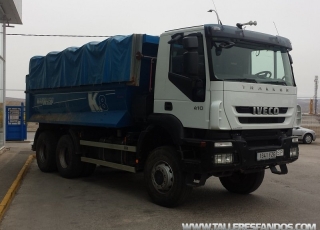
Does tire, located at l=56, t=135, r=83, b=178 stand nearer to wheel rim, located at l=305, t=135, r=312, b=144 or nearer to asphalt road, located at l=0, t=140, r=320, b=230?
asphalt road, located at l=0, t=140, r=320, b=230

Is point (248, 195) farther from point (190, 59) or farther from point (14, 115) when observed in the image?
point (14, 115)

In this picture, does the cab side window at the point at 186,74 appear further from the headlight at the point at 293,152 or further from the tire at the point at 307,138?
the tire at the point at 307,138

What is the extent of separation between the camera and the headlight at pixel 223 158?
635cm

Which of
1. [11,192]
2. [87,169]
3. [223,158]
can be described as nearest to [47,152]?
[87,169]

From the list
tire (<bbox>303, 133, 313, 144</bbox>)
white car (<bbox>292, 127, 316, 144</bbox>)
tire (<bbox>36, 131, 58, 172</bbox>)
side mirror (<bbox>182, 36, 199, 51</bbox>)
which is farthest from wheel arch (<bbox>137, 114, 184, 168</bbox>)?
tire (<bbox>303, 133, 313, 144</bbox>)

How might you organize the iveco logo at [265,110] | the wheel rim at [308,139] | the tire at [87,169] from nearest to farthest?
the iveco logo at [265,110]
the tire at [87,169]
the wheel rim at [308,139]

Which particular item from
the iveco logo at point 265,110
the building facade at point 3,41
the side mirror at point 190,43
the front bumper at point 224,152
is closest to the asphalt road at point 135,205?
the front bumper at point 224,152

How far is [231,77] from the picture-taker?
6.68m

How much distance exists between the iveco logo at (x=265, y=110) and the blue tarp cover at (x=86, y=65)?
2.52 metres

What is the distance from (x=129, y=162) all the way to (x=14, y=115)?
13.9 m

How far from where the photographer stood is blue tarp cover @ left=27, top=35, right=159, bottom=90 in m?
8.07

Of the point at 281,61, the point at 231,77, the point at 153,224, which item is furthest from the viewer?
the point at 281,61

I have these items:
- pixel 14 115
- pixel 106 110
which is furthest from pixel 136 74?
pixel 14 115

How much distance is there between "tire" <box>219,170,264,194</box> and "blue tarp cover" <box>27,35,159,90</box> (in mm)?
3172
